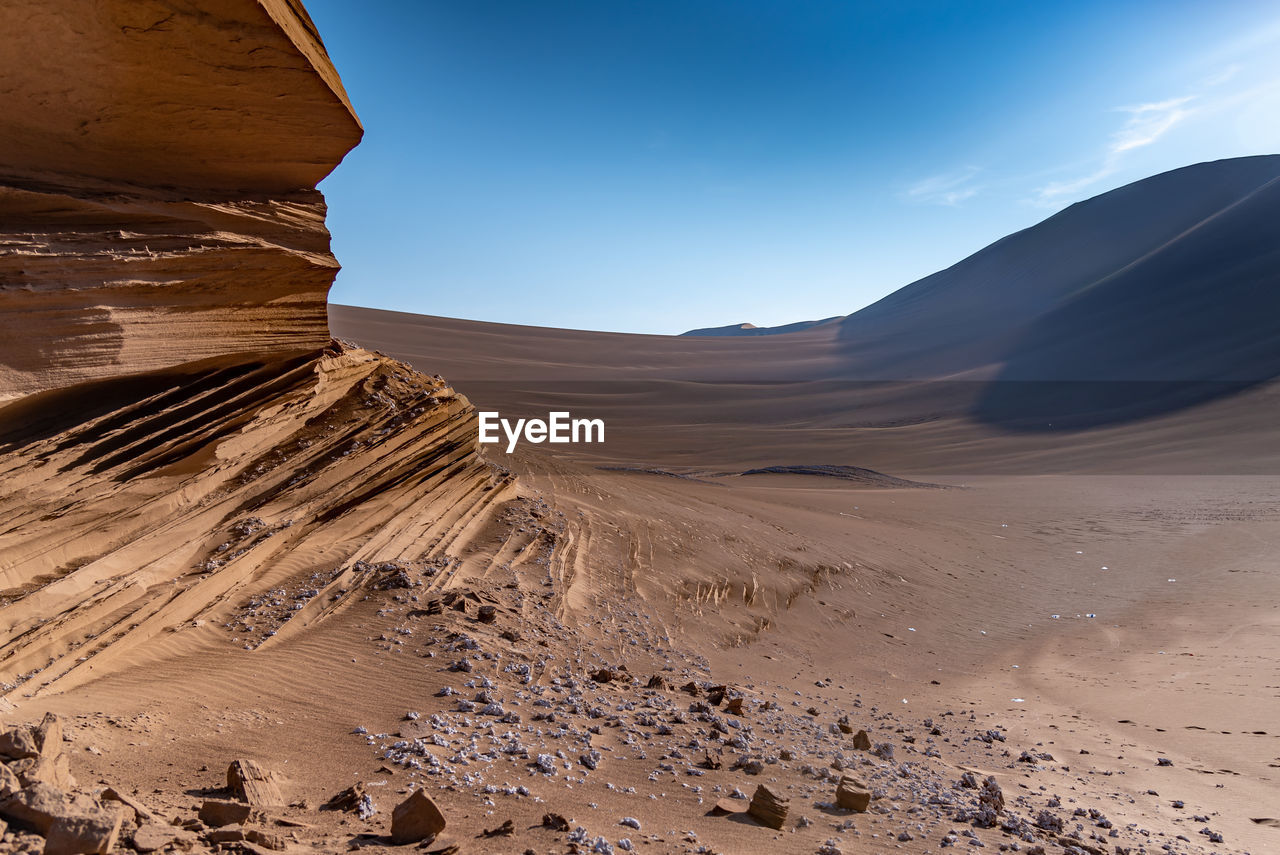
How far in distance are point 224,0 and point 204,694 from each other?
435 cm

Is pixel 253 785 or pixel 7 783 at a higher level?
pixel 7 783

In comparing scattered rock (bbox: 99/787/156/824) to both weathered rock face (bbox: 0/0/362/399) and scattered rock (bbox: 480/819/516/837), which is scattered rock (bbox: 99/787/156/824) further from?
weathered rock face (bbox: 0/0/362/399)

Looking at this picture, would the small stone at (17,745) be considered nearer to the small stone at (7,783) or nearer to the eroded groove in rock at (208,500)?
the small stone at (7,783)

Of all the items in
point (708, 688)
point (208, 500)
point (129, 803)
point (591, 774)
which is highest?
point (208, 500)

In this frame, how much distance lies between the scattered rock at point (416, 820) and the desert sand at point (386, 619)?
0.01 m

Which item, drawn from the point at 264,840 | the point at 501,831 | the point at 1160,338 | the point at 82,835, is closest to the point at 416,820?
the point at 501,831

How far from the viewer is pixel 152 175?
237 inches

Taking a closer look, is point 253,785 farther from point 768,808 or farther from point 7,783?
point 768,808

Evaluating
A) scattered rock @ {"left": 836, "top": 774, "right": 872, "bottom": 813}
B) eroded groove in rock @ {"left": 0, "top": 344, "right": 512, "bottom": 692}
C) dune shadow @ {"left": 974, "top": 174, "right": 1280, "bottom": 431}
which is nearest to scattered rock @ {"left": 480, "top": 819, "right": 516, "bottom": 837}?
scattered rock @ {"left": 836, "top": 774, "right": 872, "bottom": 813}

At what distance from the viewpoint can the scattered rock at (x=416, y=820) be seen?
3307 mm

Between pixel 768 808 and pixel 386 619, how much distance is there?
152 inches

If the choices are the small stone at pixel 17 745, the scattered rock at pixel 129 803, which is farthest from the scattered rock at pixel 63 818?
the small stone at pixel 17 745

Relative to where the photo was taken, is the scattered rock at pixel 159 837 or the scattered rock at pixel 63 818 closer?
the scattered rock at pixel 63 818

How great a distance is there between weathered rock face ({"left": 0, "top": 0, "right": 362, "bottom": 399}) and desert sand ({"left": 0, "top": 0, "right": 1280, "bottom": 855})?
0.08 feet
